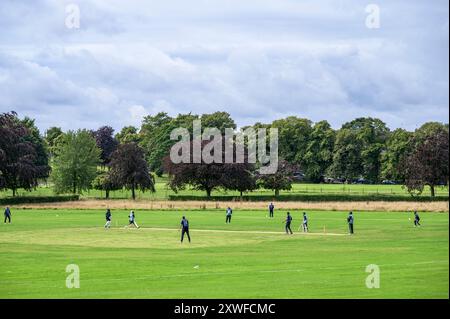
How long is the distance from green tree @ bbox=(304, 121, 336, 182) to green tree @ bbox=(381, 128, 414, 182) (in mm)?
15908

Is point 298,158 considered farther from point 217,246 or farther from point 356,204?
point 217,246

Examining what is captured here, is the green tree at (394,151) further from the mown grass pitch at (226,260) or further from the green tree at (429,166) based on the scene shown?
the mown grass pitch at (226,260)

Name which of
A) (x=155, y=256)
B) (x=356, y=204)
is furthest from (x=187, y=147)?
(x=155, y=256)

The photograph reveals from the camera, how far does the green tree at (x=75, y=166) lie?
13035 cm

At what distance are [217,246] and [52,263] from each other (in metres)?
11.7

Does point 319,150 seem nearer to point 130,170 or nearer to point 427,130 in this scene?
point 427,130

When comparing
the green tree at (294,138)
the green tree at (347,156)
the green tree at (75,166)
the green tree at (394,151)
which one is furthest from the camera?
the green tree at (294,138)

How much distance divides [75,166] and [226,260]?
92.5 metres

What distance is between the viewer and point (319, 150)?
186m

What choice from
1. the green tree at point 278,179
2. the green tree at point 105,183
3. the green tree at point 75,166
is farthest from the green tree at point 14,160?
the green tree at point 278,179

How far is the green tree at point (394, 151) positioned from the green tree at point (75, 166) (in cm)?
5762

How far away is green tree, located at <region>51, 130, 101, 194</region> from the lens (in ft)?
428

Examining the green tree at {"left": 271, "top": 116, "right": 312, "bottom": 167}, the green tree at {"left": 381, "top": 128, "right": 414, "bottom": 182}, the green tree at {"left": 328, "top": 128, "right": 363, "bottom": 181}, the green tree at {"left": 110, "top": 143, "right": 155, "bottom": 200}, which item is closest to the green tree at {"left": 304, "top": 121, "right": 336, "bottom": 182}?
the green tree at {"left": 271, "top": 116, "right": 312, "bottom": 167}
